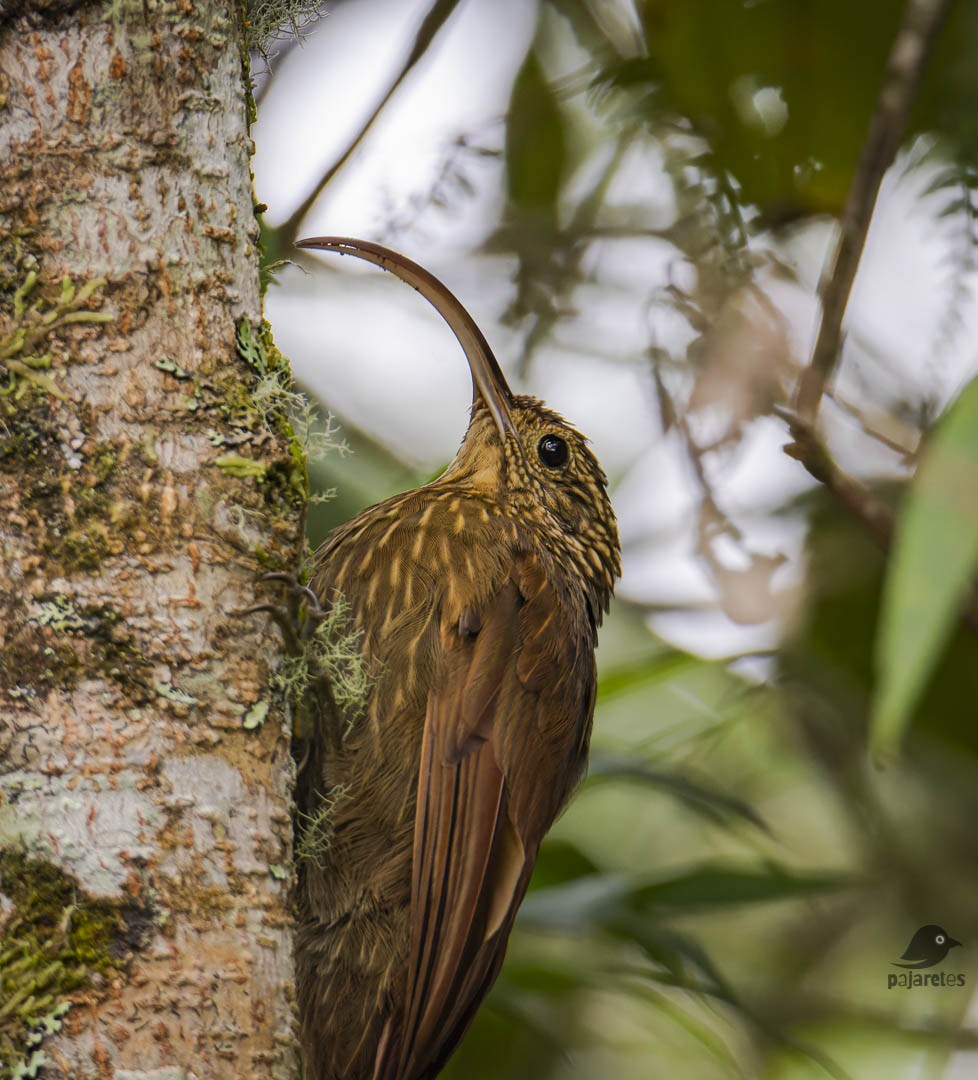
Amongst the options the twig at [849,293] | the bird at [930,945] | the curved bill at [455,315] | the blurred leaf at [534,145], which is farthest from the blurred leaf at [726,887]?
the blurred leaf at [534,145]

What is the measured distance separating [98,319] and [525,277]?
8.30ft

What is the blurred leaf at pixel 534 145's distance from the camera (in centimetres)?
382

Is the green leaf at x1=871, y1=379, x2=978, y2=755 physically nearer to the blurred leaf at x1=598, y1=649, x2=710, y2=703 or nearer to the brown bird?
the brown bird

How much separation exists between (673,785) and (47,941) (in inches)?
68.8

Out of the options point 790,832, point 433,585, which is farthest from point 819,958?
point 433,585

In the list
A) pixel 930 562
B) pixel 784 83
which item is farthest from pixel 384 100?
pixel 930 562

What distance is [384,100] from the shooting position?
3197 millimetres

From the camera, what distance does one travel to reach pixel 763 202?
3.24 meters

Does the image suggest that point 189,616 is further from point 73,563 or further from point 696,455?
point 696,455

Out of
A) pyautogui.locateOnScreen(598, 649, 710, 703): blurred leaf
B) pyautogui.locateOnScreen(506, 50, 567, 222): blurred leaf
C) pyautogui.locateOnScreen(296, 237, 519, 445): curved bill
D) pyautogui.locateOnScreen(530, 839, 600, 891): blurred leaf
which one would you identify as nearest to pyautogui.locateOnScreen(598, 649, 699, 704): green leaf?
pyautogui.locateOnScreen(598, 649, 710, 703): blurred leaf

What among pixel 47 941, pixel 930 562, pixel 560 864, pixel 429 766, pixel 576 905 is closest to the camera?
pixel 930 562

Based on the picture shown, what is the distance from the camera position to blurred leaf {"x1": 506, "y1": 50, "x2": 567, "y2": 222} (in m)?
3.82

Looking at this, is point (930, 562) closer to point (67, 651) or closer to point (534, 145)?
point (67, 651)

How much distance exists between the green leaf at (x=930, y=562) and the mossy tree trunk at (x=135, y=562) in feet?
2.45
